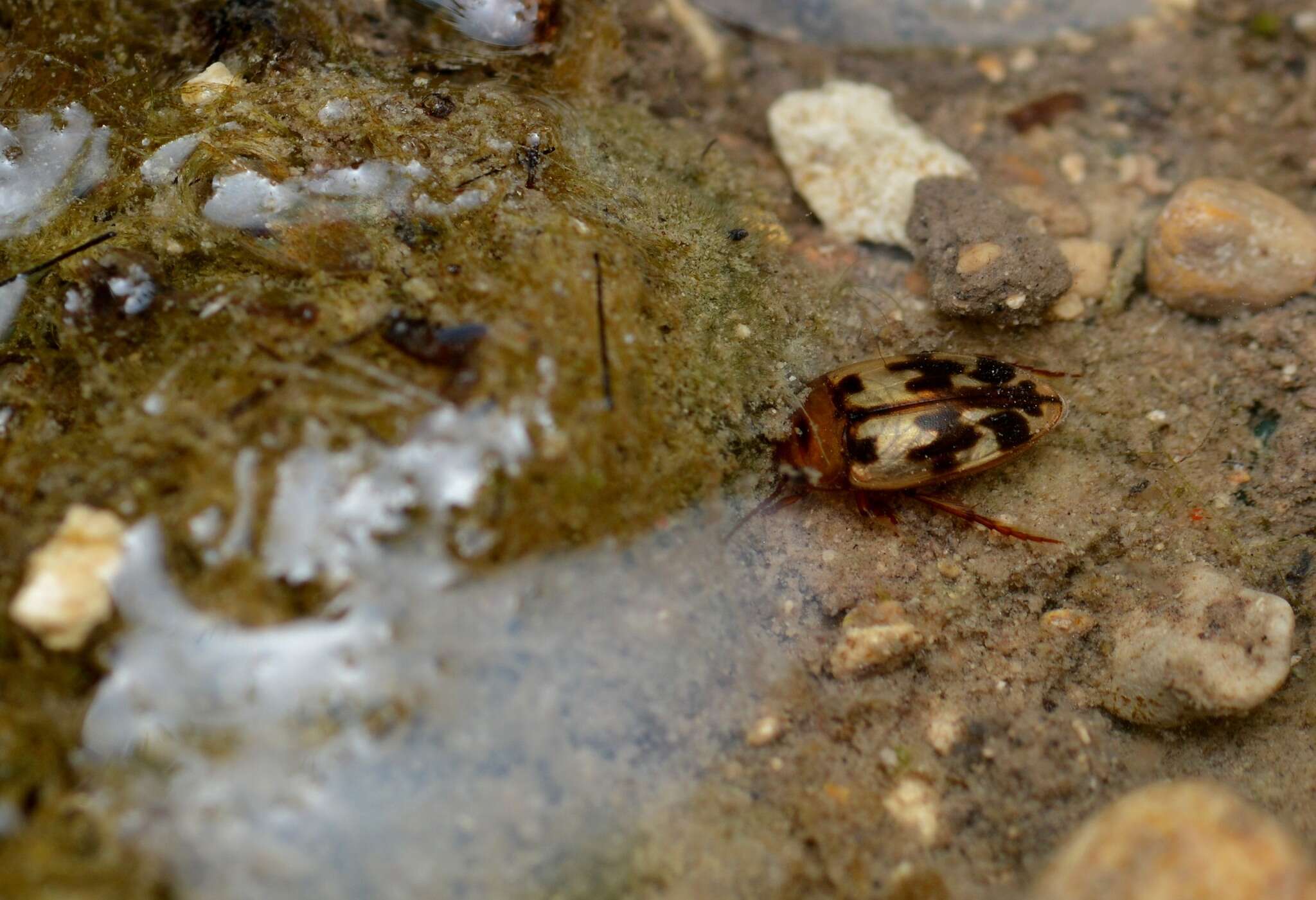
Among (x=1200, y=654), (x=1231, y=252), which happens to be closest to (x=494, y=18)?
(x=1231, y=252)

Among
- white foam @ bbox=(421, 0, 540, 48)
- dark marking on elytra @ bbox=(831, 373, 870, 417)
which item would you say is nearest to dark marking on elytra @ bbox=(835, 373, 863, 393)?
dark marking on elytra @ bbox=(831, 373, 870, 417)

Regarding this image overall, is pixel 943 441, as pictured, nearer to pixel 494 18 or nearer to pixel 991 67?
pixel 991 67

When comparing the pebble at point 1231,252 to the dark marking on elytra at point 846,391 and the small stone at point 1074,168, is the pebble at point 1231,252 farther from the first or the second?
the dark marking on elytra at point 846,391

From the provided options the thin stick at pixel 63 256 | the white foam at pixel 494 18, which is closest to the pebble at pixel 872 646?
the white foam at pixel 494 18

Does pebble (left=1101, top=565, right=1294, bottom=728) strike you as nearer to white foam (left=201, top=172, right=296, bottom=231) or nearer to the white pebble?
the white pebble

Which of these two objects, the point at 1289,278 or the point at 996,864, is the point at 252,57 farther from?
the point at 1289,278
